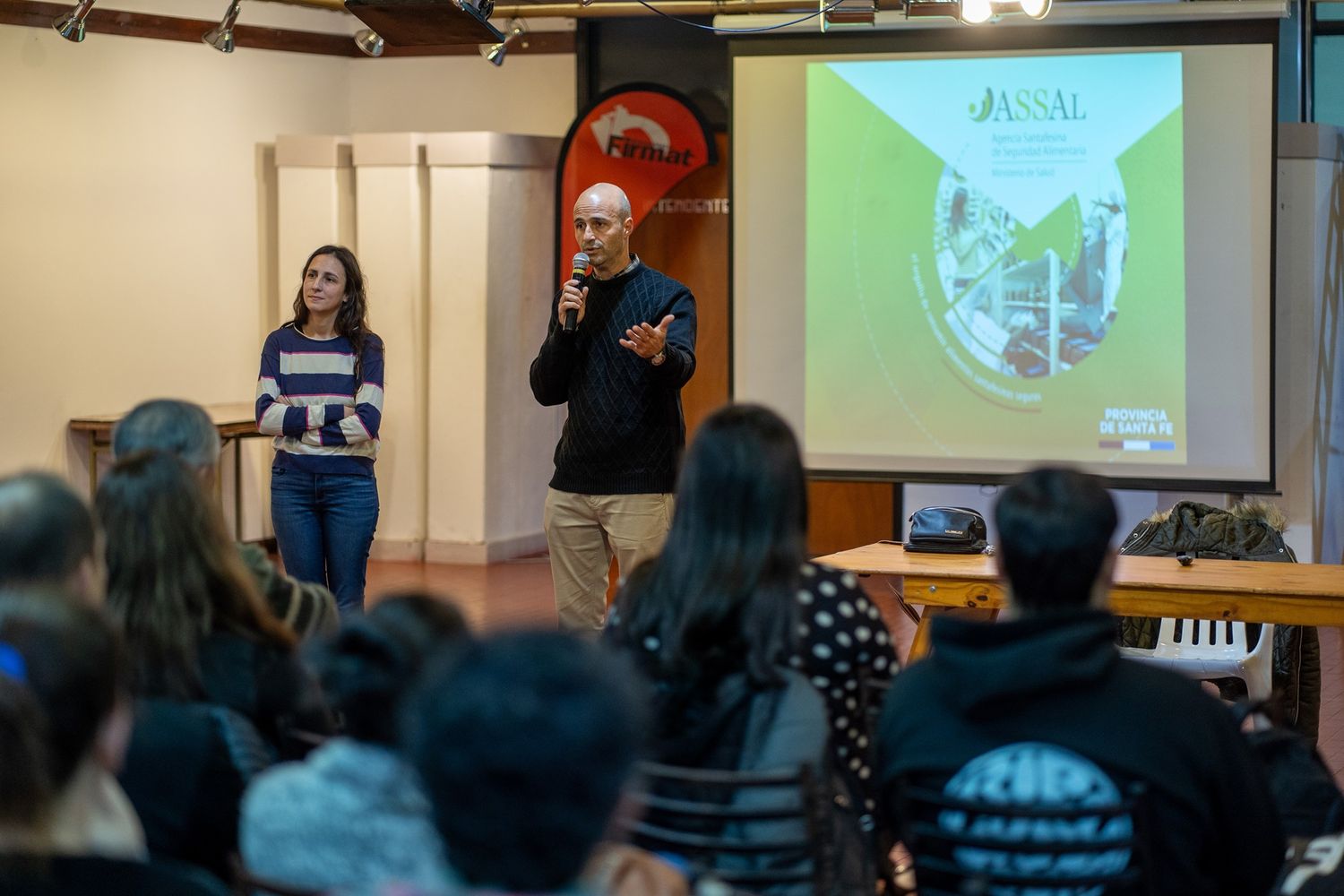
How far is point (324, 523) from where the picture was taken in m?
4.55

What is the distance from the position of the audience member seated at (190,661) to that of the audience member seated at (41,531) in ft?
0.33

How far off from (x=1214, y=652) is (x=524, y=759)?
4039 millimetres

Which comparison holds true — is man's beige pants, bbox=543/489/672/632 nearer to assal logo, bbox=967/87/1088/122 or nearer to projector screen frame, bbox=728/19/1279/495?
projector screen frame, bbox=728/19/1279/495

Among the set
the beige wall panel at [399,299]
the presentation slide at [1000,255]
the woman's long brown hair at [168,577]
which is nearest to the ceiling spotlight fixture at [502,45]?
the beige wall panel at [399,299]

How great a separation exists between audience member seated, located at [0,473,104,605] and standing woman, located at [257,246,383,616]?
2504mm

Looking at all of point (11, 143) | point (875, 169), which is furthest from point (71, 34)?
point (875, 169)

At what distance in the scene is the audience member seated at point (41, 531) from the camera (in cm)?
192

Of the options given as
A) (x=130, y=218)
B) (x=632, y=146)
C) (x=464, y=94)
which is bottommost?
(x=130, y=218)

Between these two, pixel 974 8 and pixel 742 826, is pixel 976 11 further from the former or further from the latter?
pixel 742 826

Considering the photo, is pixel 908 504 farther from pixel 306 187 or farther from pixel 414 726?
pixel 414 726

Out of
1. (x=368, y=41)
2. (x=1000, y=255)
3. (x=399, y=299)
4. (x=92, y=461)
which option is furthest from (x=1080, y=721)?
(x=399, y=299)

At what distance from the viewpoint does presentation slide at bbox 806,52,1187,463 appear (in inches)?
230

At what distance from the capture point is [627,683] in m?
1.13

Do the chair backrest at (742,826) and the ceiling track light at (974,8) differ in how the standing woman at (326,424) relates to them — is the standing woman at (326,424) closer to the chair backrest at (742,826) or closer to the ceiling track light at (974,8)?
the ceiling track light at (974,8)
